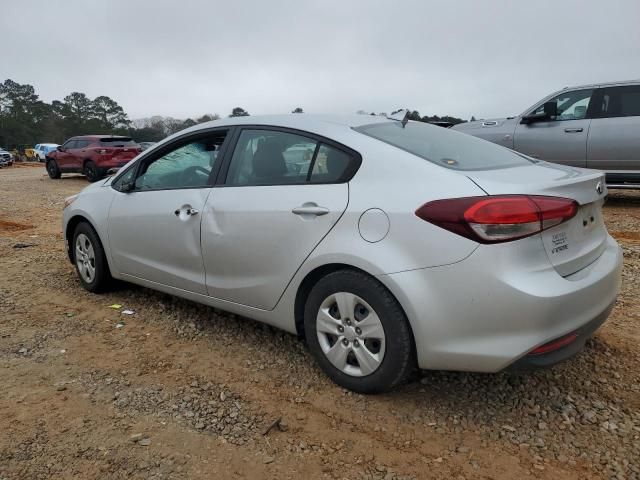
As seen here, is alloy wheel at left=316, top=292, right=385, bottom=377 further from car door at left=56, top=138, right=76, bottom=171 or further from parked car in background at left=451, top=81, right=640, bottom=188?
car door at left=56, top=138, right=76, bottom=171

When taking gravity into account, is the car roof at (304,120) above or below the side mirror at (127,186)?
above

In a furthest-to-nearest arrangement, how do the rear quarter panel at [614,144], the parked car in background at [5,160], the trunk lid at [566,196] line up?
the parked car in background at [5,160] → the rear quarter panel at [614,144] → the trunk lid at [566,196]

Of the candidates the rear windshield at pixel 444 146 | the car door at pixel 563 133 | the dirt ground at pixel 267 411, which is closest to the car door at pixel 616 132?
the car door at pixel 563 133

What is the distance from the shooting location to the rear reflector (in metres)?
2.30

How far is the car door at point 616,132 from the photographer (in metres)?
7.62

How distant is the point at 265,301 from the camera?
3.09m

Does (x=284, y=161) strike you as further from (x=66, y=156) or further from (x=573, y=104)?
(x=66, y=156)

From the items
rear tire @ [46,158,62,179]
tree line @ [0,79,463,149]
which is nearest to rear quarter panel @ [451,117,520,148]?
rear tire @ [46,158,62,179]

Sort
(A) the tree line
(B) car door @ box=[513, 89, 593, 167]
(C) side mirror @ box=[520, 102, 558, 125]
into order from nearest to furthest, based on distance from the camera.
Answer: (B) car door @ box=[513, 89, 593, 167]
(C) side mirror @ box=[520, 102, 558, 125]
(A) the tree line

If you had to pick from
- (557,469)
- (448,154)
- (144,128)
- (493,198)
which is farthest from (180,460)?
(144,128)

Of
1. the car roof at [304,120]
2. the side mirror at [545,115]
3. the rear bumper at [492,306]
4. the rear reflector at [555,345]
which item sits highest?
the car roof at [304,120]

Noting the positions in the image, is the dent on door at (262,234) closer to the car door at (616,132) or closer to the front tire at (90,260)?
the front tire at (90,260)

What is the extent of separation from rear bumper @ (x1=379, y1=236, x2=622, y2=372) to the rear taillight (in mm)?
58

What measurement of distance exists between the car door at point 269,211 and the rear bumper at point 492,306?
1.88ft
